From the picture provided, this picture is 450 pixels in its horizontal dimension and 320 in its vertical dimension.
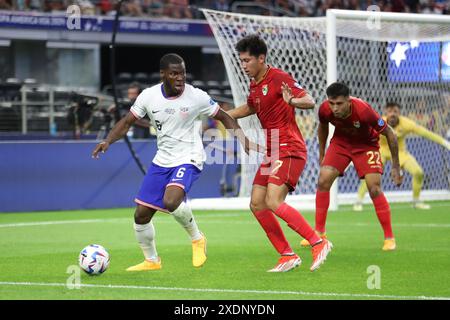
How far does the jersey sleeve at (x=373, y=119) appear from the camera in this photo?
1176cm

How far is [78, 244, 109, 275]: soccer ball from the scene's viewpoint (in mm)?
9445

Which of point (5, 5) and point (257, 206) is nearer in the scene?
point (257, 206)

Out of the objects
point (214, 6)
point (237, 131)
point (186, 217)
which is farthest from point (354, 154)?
point (214, 6)

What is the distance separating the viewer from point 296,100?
31.8 ft

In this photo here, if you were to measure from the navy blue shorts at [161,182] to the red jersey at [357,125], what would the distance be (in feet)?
8.13

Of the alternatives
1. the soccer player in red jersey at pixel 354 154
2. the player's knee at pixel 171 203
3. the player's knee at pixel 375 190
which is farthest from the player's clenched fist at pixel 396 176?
the player's knee at pixel 171 203

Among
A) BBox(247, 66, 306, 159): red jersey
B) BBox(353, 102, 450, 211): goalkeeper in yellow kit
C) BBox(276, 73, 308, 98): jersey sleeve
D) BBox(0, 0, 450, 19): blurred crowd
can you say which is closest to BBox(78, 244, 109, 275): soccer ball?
BBox(247, 66, 306, 159): red jersey

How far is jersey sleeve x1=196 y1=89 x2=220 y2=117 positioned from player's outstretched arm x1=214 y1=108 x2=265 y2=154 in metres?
0.06

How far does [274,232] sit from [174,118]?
1567 millimetres

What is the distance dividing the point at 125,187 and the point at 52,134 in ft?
8.09

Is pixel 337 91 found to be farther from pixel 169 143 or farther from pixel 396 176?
pixel 169 143
